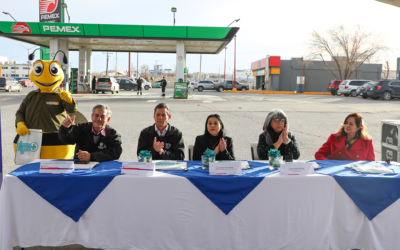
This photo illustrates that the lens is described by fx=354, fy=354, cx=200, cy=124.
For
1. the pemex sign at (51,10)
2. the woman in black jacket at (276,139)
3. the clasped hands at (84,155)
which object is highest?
the pemex sign at (51,10)

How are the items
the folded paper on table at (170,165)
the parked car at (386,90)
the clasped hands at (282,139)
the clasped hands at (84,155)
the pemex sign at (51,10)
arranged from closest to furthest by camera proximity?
1. the folded paper on table at (170,165)
2. the clasped hands at (84,155)
3. the clasped hands at (282,139)
4. the parked car at (386,90)
5. the pemex sign at (51,10)

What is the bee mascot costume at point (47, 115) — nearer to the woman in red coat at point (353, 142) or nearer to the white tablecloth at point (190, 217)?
the white tablecloth at point (190, 217)

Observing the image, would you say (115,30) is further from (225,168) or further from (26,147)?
(225,168)

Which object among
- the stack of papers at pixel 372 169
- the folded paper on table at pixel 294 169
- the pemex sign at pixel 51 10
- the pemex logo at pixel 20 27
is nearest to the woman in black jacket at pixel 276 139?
the stack of papers at pixel 372 169

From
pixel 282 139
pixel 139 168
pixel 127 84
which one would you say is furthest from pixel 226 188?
pixel 127 84

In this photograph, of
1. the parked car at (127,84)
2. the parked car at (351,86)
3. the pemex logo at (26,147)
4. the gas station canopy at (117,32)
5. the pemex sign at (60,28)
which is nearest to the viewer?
the pemex logo at (26,147)

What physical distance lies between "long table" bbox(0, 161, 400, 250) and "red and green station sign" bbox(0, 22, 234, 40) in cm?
2086

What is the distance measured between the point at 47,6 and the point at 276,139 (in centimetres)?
3276

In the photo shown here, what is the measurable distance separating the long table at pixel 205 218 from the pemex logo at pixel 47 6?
32.5 metres

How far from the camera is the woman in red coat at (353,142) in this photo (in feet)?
14.2

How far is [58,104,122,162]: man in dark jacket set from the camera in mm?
3936

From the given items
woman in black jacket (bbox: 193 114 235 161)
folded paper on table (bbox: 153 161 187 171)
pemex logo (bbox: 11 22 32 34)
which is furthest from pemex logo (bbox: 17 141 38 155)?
pemex logo (bbox: 11 22 32 34)

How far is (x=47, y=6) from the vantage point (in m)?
31.6

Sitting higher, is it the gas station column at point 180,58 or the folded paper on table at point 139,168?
the gas station column at point 180,58
